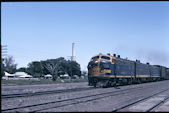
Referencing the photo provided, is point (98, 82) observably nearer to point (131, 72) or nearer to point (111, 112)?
point (131, 72)

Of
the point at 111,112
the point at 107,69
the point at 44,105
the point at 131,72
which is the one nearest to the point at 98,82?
the point at 107,69

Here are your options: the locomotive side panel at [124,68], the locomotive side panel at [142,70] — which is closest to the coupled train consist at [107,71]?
the locomotive side panel at [124,68]

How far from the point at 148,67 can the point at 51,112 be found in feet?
114

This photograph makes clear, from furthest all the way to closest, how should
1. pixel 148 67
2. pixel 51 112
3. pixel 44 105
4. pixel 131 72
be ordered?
1. pixel 148 67
2. pixel 131 72
3. pixel 44 105
4. pixel 51 112

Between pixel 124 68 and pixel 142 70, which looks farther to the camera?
pixel 142 70

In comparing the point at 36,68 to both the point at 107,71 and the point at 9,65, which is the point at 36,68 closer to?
the point at 9,65

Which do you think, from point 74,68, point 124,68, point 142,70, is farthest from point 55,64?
point 124,68

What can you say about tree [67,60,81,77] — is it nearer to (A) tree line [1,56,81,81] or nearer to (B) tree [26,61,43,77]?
(A) tree line [1,56,81,81]

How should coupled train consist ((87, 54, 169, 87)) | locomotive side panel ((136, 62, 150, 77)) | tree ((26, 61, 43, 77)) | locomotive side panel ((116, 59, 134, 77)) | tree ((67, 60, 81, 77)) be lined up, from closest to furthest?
coupled train consist ((87, 54, 169, 87)) → locomotive side panel ((116, 59, 134, 77)) → locomotive side panel ((136, 62, 150, 77)) → tree ((67, 60, 81, 77)) → tree ((26, 61, 43, 77))

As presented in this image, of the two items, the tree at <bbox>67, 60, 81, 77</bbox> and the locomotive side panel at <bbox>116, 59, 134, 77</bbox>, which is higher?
the tree at <bbox>67, 60, 81, 77</bbox>

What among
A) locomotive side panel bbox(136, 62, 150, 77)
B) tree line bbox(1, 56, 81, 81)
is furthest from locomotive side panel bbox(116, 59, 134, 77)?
tree line bbox(1, 56, 81, 81)

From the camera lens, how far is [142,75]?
38094 millimetres

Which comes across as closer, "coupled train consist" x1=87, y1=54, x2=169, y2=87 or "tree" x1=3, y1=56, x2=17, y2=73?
"coupled train consist" x1=87, y1=54, x2=169, y2=87

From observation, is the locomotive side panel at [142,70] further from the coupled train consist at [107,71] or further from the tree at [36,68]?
the tree at [36,68]
